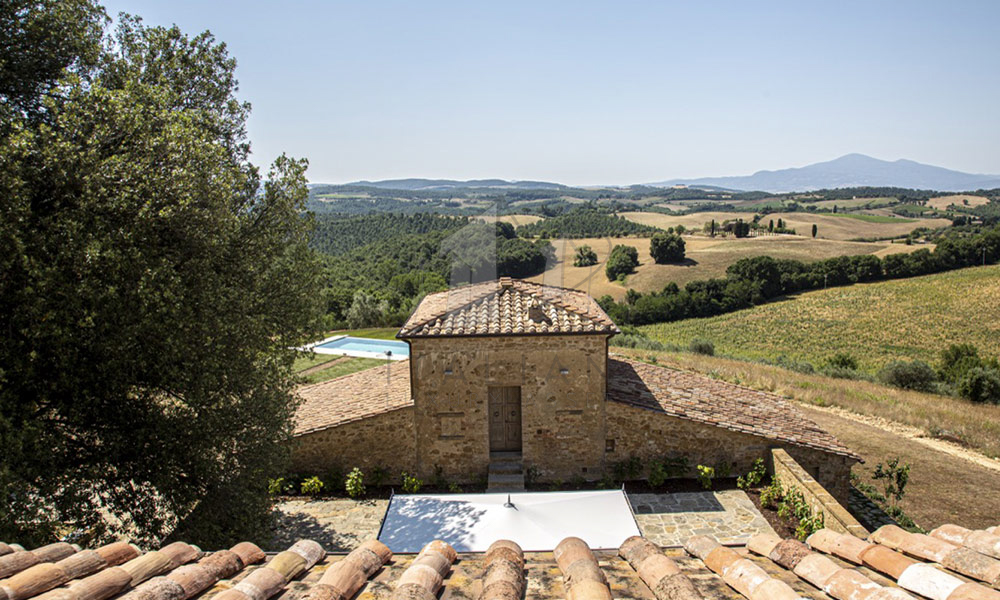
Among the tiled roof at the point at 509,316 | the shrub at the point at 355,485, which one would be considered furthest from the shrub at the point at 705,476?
the shrub at the point at 355,485

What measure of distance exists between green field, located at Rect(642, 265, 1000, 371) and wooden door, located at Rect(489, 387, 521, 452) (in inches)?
1225

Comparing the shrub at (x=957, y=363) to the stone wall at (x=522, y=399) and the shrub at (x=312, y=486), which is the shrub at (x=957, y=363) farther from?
the shrub at (x=312, y=486)

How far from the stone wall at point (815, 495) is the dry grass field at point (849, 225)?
97869 millimetres

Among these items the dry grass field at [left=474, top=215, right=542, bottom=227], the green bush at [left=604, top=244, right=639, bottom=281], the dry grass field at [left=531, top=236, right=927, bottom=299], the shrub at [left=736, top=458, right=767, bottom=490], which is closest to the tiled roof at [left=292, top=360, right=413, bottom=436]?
the dry grass field at [left=474, top=215, right=542, bottom=227]

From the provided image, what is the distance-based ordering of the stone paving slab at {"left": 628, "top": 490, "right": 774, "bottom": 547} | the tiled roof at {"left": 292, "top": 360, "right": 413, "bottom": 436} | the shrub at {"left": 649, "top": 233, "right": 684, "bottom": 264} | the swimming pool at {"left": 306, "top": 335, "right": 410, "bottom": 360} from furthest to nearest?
the shrub at {"left": 649, "top": 233, "right": 684, "bottom": 264} → the swimming pool at {"left": 306, "top": 335, "right": 410, "bottom": 360} → the tiled roof at {"left": 292, "top": 360, "right": 413, "bottom": 436} → the stone paving slab at {"left": 628, "top": 490, "right": 774, "bottom": 547}

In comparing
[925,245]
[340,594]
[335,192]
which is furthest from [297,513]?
[925,245]

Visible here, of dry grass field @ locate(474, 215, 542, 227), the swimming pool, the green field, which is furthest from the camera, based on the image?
the green field

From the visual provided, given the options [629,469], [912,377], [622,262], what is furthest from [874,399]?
[622,262]

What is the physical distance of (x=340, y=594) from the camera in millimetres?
3518

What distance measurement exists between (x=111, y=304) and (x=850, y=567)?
817 cm

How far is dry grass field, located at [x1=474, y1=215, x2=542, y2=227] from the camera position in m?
16.5

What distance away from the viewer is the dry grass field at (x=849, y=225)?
9694 centimetres

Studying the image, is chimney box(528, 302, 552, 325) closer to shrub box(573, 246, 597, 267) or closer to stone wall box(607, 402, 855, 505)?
stone wall box(607, 402, 855, 505)

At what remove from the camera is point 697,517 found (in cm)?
1072
